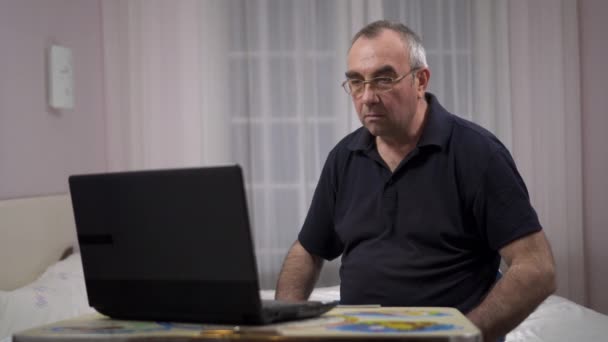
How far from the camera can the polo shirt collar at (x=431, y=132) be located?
74.1 inches

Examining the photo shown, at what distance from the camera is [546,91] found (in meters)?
3.98

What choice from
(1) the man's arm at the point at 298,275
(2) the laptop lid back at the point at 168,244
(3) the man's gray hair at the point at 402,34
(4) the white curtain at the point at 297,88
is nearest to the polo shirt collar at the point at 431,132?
(3) the man's gray hair at the point at 402,34

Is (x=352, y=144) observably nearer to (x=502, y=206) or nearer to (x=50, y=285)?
(x=502, y=206)

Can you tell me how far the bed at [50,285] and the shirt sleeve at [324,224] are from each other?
93 cm

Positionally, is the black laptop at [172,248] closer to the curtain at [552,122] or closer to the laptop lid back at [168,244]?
the laptop lid back at [168,244]

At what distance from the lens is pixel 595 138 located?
158 inches

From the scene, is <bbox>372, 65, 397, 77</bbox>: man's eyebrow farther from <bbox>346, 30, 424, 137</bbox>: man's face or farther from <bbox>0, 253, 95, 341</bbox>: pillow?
<bbox>0, 253, 95, 341</bbox>: pillow

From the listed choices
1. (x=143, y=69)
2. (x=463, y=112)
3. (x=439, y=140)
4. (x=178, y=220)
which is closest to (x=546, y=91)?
(x=463, y=112)

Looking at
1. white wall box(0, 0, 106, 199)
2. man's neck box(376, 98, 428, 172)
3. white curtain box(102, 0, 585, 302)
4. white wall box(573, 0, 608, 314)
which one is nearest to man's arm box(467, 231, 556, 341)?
man's neck box(376, 98, 428, 172)

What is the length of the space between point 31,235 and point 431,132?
1857 mm

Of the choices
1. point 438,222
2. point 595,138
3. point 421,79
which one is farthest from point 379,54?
point 595,138

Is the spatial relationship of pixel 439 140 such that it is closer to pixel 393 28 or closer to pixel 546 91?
pixel 393 28

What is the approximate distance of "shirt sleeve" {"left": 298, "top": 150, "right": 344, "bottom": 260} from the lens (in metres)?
2.04

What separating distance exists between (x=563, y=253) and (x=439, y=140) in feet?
7.72
